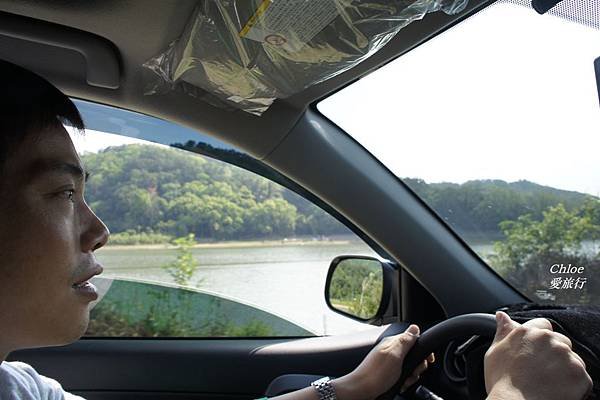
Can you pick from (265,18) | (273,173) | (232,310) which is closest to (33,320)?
(265,18)

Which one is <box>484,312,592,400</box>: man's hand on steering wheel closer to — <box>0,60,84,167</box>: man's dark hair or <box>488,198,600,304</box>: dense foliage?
<box>488,198,600,304</box>: dense foliage

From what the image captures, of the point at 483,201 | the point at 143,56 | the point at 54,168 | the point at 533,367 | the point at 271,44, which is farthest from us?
the point at 483,201

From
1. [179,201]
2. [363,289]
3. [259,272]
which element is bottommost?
[363,289]

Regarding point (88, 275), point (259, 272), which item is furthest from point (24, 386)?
point (259, 272)

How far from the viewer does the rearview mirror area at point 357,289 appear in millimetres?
2877

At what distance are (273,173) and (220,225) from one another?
183 cm

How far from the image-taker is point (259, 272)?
448 cm

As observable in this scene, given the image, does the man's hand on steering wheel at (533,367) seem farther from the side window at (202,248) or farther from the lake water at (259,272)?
A: the lake water at (259,272)

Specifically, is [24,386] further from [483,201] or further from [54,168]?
[483,201]

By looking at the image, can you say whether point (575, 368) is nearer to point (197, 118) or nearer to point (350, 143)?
point (350, 143)

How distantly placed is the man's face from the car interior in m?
0.62

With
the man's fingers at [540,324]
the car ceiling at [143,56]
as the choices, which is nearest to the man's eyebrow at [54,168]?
the car ceiling at [143,56]

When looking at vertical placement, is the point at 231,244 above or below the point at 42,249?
above

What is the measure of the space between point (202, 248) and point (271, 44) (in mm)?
2835
